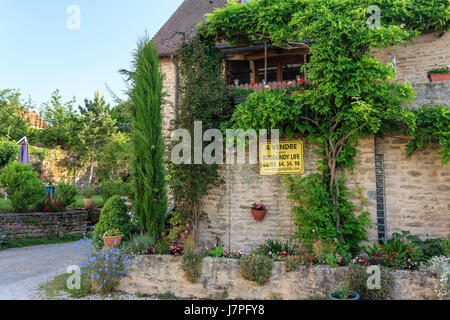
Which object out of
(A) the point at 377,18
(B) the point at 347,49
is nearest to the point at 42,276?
(B) the point at 347,49

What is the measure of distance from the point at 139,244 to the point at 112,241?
2.05 feet

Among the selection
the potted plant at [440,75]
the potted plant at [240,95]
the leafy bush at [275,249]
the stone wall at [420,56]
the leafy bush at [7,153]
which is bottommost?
the leafy bush at [275,249]

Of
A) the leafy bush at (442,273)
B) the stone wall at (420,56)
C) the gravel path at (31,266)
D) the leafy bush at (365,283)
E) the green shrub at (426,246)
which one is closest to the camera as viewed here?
the leafy bush at (442,273)

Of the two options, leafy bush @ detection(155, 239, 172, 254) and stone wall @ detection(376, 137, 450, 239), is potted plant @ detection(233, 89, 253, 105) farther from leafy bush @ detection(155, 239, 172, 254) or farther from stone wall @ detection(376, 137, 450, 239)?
leafy bush @ detection(155, 239, 172, 254)

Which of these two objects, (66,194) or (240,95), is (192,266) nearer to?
(240,95)

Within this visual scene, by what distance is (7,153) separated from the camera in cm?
1174

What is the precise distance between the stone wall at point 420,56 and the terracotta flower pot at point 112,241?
869cm

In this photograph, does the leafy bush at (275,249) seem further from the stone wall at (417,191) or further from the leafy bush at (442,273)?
the leafy bush at (442,273)

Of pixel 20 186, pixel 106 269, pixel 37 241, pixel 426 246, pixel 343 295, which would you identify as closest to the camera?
pixel 343 295

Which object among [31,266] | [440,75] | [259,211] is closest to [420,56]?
[440,75]

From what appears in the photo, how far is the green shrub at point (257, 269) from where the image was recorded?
4977 millimetres

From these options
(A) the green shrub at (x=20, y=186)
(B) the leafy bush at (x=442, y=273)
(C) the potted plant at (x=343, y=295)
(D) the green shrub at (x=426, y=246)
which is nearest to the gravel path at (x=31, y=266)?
(A) the green shrub at (x=20, y=186)
